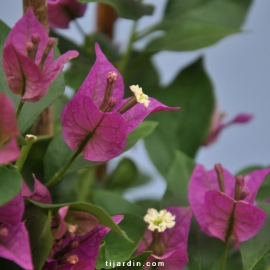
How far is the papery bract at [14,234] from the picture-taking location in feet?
1.34

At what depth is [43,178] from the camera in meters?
0.65

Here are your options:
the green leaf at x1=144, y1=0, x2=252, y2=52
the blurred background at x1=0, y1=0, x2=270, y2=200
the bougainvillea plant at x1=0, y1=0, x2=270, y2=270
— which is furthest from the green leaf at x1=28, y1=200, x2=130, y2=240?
the blurred background at x1=0, y1=0, x2=270, y2=200

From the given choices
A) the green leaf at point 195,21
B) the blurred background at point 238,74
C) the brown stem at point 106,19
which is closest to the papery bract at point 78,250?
the green leaf at point 195,21

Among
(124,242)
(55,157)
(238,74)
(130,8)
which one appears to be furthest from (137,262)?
(238,74)

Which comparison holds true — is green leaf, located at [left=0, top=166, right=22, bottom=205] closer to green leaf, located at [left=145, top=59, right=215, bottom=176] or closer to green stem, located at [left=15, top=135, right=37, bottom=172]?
green stem, located at [left=15, top=135, right=37, bottom=172]

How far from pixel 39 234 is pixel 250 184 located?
237mm

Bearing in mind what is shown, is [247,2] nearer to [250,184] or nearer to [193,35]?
[193,35]

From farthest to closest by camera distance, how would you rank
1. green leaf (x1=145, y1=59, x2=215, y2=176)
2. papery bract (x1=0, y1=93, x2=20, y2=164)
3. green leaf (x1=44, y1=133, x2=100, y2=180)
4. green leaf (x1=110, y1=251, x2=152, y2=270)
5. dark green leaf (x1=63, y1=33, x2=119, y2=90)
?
green leaf (x1=145, y1=59, x2=215, y2=176)
dark green leaf (x1=63, y1=33, x2=119, y2=90)
green leaf (x1=44, y1=133, x2=100, y2=180)
green leaf (x1=110, y1=251, x2=152, y2=270)
papery bract (x1=0, y1=93, x2=20, y2=164)

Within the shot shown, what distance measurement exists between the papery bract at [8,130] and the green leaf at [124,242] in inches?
6.6

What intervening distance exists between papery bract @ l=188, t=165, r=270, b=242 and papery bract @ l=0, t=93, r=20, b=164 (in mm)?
211

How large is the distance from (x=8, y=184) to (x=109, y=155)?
→ 0.35 ft

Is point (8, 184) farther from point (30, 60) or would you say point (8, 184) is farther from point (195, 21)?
point (195, 21)

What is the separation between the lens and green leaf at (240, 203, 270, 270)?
0.56 m

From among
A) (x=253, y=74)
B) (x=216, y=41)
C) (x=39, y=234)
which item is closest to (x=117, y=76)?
(x=39, y=234)
